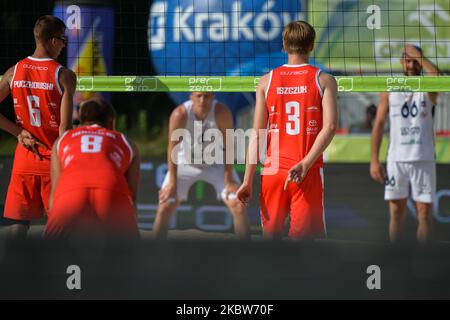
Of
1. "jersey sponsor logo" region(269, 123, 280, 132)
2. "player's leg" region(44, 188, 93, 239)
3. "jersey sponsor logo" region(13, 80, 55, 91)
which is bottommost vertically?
"player's leg" region(44, 188, 93, 239)

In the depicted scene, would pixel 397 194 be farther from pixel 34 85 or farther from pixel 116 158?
pixel 116 158

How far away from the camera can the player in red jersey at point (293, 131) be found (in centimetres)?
451

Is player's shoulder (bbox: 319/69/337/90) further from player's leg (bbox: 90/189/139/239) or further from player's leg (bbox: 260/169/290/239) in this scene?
player's leg (bbox: 90/189/139/239)

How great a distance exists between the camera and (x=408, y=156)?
7324 mm

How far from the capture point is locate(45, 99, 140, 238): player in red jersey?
11.8ft

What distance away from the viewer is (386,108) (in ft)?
24.2

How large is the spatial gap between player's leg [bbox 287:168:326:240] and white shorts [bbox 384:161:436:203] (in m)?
2.88

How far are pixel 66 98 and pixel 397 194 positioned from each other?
3478 mm

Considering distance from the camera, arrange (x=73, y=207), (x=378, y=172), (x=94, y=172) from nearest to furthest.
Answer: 1. (x=73, y=207)
2. (x=94, y=172)
3. (x=378, y=172)

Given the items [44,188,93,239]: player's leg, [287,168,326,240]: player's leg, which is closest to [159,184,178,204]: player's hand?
[287,168,326,240]: player's leg

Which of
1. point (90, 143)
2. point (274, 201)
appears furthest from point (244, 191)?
point (90, 143)

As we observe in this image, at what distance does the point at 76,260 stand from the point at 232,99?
9.82 m

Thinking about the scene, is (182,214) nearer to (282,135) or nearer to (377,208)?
(377,208)
